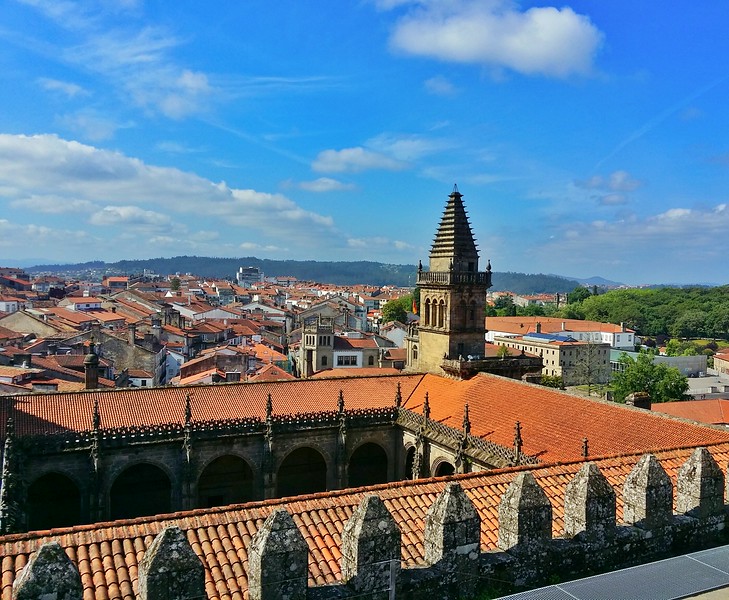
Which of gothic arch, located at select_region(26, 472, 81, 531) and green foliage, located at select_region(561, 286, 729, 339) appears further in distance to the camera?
green foliage, located at select_region(561, 286, 729, 339)

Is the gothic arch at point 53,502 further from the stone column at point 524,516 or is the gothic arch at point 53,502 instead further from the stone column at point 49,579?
the stone column at point 524,516

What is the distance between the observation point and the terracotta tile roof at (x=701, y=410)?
47.0 m

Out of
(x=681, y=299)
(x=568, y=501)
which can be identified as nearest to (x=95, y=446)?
(x=568, y=501)

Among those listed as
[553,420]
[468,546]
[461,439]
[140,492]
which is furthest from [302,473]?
Result: [468,546]

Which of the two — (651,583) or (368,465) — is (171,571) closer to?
(651,583)

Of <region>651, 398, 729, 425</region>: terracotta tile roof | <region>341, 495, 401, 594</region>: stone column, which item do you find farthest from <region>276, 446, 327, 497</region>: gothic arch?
<region>651, 398, 729, 425</region>: terracotta tile roof

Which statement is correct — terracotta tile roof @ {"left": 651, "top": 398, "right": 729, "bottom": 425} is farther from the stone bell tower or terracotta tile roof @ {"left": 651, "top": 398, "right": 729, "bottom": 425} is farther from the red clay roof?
the red clay roof

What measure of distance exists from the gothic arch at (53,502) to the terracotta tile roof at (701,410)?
132 feet

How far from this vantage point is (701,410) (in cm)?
4844

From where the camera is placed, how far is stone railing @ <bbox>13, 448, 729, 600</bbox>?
24.6ft

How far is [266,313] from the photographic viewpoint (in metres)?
129

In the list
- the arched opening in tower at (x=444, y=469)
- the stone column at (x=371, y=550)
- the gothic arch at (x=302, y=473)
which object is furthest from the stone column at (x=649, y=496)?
the gothic arch at (x=302, y=473)

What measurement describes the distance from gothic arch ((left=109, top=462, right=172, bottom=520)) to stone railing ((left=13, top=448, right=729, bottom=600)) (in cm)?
1987

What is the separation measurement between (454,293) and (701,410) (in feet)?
87.8
